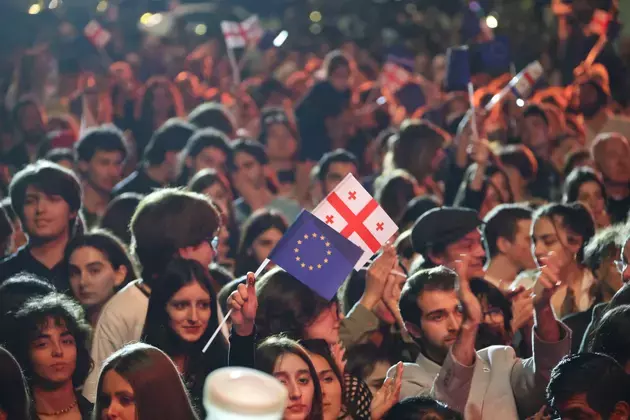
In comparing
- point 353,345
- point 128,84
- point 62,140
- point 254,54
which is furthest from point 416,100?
point 353,345

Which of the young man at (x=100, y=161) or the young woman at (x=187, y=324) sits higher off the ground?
the young man at (x=100, y=161)

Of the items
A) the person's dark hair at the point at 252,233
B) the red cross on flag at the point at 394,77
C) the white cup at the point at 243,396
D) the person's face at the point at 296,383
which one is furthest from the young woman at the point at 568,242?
the red cross on flag at the point at 394,77

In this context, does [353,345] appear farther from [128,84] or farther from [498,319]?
[128,84]

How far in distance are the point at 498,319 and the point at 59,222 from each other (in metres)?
2.58

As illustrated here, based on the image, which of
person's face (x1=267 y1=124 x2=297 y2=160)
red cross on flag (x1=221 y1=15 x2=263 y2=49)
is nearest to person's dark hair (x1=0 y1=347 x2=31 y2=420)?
person's face (x1=267 y1=124 x2=297 y2=160)

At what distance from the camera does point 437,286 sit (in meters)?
5.39

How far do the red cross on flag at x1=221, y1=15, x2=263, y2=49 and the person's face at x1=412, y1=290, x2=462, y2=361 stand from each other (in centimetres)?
1038

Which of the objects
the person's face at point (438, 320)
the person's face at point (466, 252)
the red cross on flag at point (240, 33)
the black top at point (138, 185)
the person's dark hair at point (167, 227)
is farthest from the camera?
the red cross on flag at point (240, 33)

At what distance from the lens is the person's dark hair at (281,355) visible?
4691mm

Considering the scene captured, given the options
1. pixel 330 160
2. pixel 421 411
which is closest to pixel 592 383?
pixel 421 411

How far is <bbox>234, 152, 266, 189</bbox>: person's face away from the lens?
9602 millimetres

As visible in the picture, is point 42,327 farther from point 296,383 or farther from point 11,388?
point 296,383

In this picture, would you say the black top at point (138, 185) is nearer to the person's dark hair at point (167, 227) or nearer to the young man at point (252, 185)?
the young man at point (252, 185)

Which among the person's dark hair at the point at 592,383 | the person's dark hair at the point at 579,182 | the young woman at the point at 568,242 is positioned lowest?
the person's dark hair at the point at 579,182
